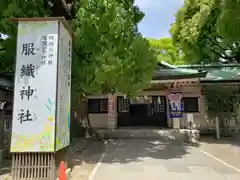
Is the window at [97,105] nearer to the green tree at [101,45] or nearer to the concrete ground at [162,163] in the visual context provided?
the concrete ground at [162,163]

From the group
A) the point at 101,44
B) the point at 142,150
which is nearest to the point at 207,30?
the point at 142,150

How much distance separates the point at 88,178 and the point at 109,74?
3.51 m

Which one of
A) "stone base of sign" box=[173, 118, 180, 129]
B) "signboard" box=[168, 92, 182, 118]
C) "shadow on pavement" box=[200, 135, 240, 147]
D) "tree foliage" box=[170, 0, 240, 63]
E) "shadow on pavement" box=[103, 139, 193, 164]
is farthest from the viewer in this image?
"stone base of sign" box=[173, 118, 180, 129]

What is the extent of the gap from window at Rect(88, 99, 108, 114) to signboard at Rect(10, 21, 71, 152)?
10.3m

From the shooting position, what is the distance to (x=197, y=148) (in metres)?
11.0

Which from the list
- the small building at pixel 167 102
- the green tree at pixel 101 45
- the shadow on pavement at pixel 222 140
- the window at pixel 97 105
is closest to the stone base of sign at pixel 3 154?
the green tree at pixel 101 45

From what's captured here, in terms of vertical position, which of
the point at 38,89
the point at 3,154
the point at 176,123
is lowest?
the point at 3,154

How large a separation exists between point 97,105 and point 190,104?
6756 mm

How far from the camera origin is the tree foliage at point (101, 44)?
7.93 metres

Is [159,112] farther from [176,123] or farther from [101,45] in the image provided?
[101,45]

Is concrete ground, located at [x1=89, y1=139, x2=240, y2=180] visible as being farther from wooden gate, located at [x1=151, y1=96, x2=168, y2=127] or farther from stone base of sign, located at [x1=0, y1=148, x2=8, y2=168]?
wooden gate, located at [x1=151, y1=96, x2=168, y2=127]

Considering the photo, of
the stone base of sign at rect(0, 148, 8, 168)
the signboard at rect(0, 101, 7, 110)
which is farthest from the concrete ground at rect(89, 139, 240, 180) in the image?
the signboard at rect(0, 101, 7, 110)

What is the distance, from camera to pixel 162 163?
8.04 metres

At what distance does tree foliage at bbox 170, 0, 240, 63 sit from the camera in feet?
31.8
